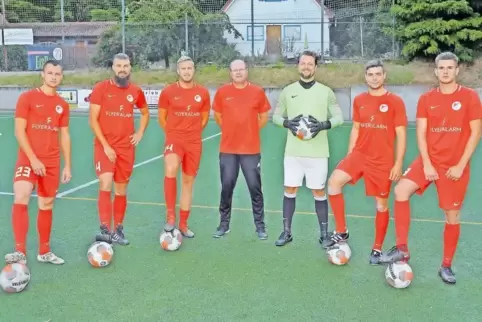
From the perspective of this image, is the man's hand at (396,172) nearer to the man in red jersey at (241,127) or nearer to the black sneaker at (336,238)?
the black sneaker at (336,238)

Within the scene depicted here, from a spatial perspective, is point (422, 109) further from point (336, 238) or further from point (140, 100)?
point (140, 100)

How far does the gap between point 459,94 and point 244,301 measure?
245 cm

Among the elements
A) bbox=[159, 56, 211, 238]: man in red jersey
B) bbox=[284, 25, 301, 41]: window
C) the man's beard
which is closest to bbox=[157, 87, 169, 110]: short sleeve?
bbox=[159, 56, 211, 238]: man in red jersey

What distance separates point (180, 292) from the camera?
16.0 feet

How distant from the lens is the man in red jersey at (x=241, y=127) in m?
6.32

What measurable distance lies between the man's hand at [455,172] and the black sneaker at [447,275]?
0.81 meters

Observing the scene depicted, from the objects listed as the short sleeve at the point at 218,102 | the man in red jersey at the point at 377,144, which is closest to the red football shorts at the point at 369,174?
the man in red jersey at the point at 377,144

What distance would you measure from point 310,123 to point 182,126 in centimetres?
140

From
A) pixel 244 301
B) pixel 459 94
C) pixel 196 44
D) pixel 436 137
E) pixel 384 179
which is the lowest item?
pixel 244 301

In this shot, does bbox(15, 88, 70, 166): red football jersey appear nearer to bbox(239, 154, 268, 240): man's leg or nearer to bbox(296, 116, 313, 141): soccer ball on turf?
bbox(239, 154, 268, 240): man's leg

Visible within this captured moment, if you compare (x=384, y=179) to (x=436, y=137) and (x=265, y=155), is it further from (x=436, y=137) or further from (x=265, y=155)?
(x=265, y=155)

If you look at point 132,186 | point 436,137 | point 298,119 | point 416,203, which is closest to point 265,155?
point 132,186

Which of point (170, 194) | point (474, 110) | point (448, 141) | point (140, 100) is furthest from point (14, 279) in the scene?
point (474, 110)

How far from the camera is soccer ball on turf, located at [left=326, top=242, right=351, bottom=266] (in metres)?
5.54
